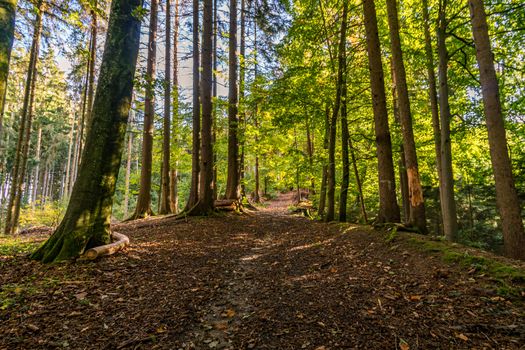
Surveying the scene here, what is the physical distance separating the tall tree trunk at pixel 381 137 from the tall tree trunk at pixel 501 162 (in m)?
2.24

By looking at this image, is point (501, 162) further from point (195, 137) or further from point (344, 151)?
point (195, 137)

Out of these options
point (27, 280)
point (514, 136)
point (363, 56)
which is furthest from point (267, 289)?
point (514, 136)

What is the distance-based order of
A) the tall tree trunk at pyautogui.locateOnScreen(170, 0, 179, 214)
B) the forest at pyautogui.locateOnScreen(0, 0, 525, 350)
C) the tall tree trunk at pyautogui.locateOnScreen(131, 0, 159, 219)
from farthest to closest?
the tall tree trunk at pyautogui.locateOnScreen(170, 0, 179, 214) → the tall tree trunk at pyautogui.locateOnScreen(131, 0, 159, 219) → the forest at pyautogui.locateOnScreen(0, 0, 525, 350)

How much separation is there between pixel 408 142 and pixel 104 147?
6746 millimetres

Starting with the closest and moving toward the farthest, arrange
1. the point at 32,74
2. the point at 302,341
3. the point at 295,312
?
the point at 302,341 < the point at 295,312 < the point at 32,74

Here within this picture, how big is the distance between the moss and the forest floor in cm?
2

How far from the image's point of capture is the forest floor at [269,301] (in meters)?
2.60

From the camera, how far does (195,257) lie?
5691 mm

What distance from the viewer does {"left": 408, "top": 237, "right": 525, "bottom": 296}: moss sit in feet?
9.73

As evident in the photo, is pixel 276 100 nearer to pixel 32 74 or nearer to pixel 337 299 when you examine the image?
pixel 337 299

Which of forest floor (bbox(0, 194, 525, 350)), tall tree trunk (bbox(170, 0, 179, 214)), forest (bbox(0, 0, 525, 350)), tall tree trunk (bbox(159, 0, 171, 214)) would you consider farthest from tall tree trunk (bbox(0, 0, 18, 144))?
tall tree trunk (bbox(170, 0, 179, 214))

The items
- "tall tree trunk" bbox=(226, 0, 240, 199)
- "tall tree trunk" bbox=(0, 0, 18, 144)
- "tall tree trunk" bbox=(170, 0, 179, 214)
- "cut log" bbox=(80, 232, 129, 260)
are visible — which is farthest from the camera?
"tall tree trunk" bbox=(170, 0, 179, 214)

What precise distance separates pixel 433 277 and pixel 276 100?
23.3ft

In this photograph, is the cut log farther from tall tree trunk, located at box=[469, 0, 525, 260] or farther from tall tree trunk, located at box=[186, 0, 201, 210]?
tall tree trunk, located at box=[469, 0, 525, 260]
